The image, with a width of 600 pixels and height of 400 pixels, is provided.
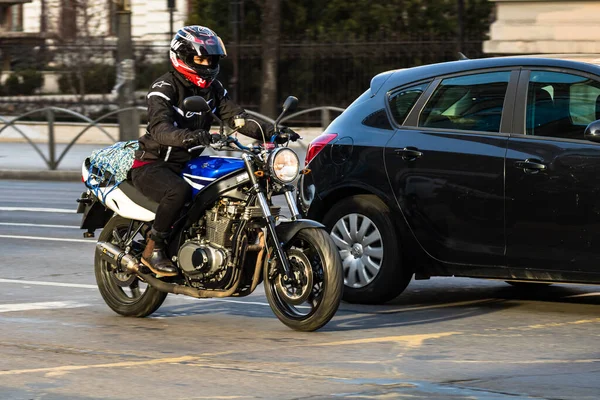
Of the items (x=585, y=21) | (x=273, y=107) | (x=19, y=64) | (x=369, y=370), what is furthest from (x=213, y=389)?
(x=19, y=64)

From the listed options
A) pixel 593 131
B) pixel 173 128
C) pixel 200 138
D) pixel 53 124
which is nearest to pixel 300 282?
pixel 200 138

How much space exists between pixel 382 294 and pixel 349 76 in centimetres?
1789

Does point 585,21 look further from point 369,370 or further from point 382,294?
point 369,370

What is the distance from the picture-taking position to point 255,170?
24.9 ft

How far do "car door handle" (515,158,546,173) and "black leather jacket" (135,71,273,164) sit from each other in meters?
1.54

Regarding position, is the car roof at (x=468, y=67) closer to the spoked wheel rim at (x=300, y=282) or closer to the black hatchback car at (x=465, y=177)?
the black hatchback car at (x=465, y=177)

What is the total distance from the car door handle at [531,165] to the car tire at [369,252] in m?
1.05

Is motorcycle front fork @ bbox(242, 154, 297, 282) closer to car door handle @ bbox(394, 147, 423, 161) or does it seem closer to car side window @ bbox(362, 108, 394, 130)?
car door handle @ bbox(394, 147, 423, 161)

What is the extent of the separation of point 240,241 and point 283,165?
0.54m

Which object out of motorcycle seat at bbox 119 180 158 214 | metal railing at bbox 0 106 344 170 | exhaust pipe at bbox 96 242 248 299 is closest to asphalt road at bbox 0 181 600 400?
exhaust pipe at bbox 96 242 248 299

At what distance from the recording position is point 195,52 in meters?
7.82

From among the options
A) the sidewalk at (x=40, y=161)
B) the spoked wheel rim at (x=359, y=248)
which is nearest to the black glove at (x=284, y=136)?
the spoked wheel rim at (x=359, y=248)

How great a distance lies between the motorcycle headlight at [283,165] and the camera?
24.5ft

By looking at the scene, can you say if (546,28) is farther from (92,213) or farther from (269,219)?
(269,219)
